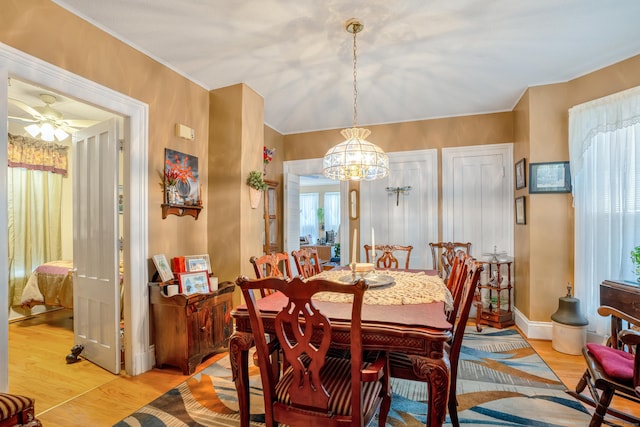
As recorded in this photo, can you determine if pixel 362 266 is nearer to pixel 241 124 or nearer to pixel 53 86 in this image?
pixel 241 124

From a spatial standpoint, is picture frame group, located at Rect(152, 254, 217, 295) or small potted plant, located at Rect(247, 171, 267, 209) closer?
picture frame group, located at Rect(152, 254, 217, 295)

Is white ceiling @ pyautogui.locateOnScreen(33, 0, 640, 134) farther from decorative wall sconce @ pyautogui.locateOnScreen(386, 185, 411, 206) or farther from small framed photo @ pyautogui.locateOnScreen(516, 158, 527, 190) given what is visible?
decorative wall sconce @ pyautogui.locateOnScreen(386, 185, 411, 206)

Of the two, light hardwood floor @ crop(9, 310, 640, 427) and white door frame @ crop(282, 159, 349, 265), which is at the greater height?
white door frame @ crop(282, 159, 349, 265)

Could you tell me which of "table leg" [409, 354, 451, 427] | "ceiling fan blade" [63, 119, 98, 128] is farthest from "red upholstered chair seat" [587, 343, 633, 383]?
"ceiling fan blade" [63, 119, 98, 128]

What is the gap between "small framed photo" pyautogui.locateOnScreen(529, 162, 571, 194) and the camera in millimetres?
3338

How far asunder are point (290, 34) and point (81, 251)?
2661 millimetres

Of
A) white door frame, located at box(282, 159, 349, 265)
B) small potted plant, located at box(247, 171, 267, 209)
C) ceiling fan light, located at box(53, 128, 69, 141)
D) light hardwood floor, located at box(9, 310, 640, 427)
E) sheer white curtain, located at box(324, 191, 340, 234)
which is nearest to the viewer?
light hardwood floor, located at box(9, 310, 640, 427)

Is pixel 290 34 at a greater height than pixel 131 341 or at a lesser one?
greater

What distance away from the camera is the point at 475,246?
14.0ft

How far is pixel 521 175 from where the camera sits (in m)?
3.74

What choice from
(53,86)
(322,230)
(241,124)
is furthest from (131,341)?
(322,230)

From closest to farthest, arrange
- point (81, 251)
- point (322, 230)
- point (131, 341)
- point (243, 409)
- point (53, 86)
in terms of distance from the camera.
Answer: point (243, 409), point (53, 86), point (131, 341), point (81, 251), point (322, 230)

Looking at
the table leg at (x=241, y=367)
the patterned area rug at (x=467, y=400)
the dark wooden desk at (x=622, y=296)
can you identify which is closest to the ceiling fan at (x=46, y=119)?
the patterned area rug at (x=467, y=400)

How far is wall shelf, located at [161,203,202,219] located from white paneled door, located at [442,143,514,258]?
3204 mm
